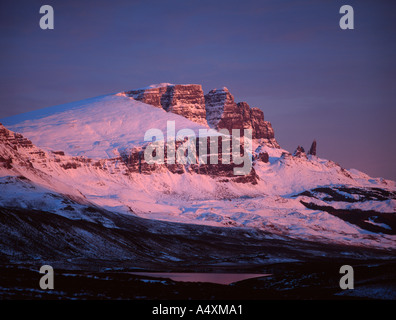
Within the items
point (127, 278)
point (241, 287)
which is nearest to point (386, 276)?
point (241, 287)

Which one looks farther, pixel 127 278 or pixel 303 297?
pixel 127 278
